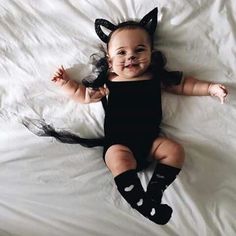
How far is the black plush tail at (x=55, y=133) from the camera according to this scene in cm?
129

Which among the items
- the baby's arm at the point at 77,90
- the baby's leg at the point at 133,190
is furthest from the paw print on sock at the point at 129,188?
the baby's arm at the point at 77,90

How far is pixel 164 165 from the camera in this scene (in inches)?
46.9

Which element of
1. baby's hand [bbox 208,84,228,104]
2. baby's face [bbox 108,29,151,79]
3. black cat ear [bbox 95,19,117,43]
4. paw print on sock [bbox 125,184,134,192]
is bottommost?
paw print on sock [bbox 125,184,134,192]

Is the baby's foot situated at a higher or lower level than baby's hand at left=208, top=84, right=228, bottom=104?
lower

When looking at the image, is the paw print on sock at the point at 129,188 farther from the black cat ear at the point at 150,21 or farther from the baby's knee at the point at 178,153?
the black cat ear at the point at 150,21

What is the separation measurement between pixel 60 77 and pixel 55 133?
6.9 inches

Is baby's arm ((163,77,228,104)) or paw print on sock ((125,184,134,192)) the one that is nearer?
paw print on sock ((125,184,134,192))

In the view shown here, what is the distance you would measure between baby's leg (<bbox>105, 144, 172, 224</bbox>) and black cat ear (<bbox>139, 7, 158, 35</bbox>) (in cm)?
40

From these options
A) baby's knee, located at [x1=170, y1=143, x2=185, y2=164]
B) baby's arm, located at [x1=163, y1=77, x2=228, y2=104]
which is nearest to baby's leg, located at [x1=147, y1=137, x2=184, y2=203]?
baby's knee, located at [x1=170, y1=143, x2=185, y2=164]

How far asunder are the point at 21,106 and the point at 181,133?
0.51 m

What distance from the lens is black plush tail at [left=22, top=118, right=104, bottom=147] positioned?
1.29 metres

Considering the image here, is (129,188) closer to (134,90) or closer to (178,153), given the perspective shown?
(178,153)

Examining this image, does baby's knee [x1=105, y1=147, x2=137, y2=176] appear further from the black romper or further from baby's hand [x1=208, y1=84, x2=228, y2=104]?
baby's hand [x1=208, y1=84, x2=228, y2=104]

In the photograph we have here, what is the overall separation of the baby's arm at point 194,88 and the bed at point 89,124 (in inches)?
0.9
